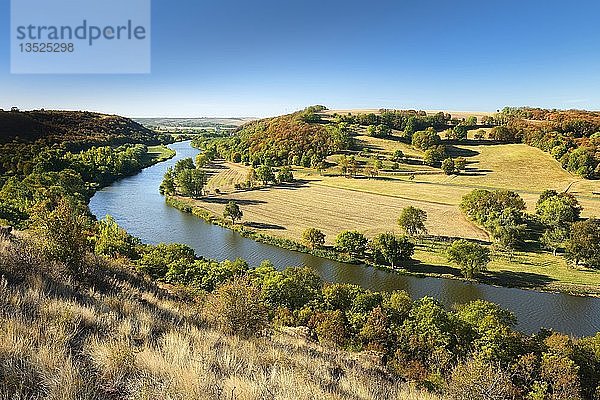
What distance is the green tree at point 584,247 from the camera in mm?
35812

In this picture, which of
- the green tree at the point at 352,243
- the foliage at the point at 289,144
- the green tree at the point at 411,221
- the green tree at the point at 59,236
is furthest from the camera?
the foliage at the point at 289,144

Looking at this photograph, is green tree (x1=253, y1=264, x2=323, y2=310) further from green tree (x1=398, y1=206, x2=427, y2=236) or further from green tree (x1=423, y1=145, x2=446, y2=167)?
green tree (x1=423, y1=145, x2=446, y2=167)

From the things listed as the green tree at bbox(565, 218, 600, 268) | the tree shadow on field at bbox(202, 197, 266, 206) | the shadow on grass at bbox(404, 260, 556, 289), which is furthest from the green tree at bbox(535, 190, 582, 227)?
the tree shadow on field at bbox(202, 197, 266, 206)

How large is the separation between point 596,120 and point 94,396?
11571cm

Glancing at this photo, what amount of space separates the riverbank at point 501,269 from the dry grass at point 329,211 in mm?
3730

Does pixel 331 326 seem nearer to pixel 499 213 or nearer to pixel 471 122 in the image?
pixel 499 213

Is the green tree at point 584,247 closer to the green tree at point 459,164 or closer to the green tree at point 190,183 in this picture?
the green tree at point 459,164

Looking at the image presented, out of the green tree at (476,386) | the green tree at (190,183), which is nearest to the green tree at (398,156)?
the green tree at (190,183)

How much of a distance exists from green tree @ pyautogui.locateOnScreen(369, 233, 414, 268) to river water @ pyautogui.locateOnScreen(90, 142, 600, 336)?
4.72ft

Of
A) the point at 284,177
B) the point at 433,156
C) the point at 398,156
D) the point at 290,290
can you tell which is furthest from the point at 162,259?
the point at 433,156

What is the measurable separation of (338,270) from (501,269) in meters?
14.3

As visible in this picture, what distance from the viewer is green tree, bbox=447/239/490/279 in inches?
1330

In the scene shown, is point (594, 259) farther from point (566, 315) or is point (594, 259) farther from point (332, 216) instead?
point (332, 216)

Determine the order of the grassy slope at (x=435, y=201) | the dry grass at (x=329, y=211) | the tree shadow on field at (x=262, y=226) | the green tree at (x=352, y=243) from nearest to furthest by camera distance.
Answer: the grassy slope at (x=435, y=201), the green tree at (x=352, y=243), the dry grass at (x=329, y=211), the tree shadow on field at (x=262, y=226)
